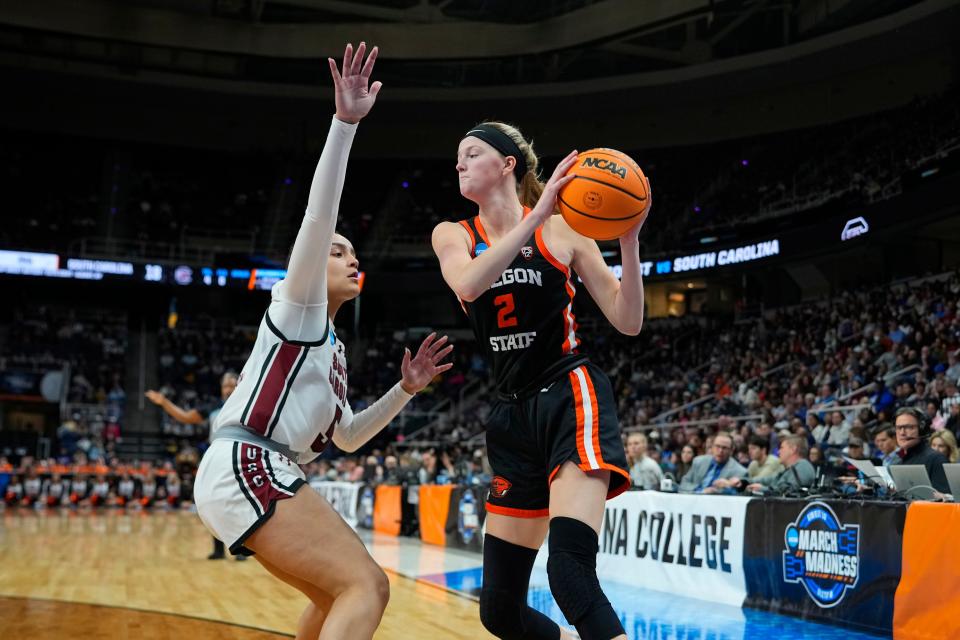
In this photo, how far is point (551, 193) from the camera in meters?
3.12

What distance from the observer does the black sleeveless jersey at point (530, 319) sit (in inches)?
137

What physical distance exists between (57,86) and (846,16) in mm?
23224

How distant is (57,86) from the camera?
30.9m

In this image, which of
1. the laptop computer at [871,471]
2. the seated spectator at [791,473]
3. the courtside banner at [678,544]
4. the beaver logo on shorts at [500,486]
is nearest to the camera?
the beaver logo on shorts at [500,486]

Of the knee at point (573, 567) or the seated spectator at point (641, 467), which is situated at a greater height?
the knee at point (573, 567)

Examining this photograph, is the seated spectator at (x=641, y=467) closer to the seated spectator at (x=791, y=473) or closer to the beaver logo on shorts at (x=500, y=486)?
the seated spectator at (x=791, y=473)

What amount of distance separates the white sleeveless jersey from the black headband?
0.94 m

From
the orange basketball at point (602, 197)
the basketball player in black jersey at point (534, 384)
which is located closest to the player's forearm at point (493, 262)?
the basketball player in black jersey at point (534, 384)

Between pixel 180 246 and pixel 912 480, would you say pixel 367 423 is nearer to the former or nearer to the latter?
pixel 912 480

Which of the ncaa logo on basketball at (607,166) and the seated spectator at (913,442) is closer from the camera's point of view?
the ncaa logo on basketball at (607,166)

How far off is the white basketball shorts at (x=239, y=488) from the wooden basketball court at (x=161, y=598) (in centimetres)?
364

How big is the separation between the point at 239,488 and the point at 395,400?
3.48 ft

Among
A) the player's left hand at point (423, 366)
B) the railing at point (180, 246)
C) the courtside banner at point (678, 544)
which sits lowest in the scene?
the courtside banner at point (678, 544)

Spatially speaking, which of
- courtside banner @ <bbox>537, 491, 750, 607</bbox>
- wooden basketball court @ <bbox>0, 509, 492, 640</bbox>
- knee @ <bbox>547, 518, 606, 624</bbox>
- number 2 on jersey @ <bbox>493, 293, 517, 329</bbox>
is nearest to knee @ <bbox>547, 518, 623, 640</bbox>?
knee @ <bbox>547, 518, 606, 624</bbox>
